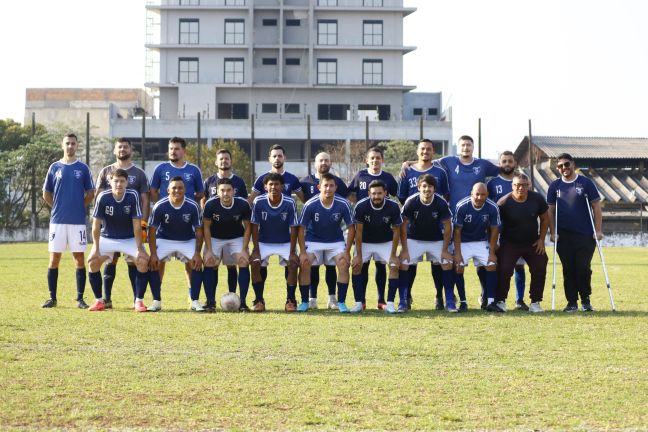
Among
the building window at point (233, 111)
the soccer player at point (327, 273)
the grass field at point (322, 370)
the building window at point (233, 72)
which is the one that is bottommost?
the grass field at point (322, 370)

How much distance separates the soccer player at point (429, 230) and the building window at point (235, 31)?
61.3 metres

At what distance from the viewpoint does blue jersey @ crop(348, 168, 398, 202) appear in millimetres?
12438

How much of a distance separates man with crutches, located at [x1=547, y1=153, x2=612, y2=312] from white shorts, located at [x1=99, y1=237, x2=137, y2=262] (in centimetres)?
537

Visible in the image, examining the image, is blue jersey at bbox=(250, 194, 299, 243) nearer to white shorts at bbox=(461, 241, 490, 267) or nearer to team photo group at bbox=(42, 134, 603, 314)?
team photo group at bbox=(42, 134, 603, 314)

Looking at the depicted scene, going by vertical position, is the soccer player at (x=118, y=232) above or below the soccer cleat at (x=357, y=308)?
above

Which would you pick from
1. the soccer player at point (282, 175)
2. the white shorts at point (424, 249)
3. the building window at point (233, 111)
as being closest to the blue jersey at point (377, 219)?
the white shorts at point (424, 249)

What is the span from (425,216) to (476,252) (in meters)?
0.82

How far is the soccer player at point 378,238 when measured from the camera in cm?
1171

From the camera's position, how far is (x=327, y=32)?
7212 centimetres

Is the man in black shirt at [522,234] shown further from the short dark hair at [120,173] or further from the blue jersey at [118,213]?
the short dark hair at [120,173]

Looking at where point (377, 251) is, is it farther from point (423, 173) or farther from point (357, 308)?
point (423, 173)

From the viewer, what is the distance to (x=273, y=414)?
19.5ft

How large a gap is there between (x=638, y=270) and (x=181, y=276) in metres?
10.9

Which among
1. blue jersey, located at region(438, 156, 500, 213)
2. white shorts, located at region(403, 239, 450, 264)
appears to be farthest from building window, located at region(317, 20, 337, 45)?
white shorts, located at region(403, 239, 450, 264)
